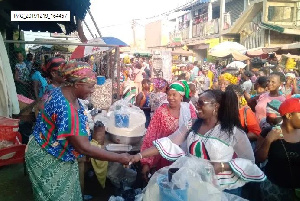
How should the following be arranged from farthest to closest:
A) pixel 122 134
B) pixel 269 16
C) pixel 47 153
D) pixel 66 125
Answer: pixel 269 16 → pixel 122 134 → pixel 47 153 → pixel 66 125

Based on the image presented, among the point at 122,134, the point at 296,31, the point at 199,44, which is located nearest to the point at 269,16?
the point at 296,31

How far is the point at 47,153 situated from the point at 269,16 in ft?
61.0

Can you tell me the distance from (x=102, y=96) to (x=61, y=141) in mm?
3719

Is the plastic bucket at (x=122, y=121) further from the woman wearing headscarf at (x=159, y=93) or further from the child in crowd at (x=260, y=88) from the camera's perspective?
the child in crowd at (x=260, y=88)

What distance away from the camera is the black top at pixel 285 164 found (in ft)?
7.69

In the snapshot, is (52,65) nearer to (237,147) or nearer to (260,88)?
(237,147)

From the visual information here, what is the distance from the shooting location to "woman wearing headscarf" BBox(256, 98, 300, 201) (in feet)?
7.69

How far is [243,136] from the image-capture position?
8.04ft

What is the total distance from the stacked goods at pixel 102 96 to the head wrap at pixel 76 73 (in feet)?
11.7

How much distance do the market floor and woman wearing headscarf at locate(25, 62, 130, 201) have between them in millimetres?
1934

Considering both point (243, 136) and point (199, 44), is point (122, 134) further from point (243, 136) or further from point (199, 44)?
point (199, 44)

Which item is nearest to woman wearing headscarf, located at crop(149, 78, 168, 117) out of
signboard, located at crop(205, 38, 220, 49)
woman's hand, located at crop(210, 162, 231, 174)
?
woman's hand, located at crop(210, 162, 231, 174)

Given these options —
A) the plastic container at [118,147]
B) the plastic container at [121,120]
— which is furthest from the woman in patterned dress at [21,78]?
the plastic container at [118,147]

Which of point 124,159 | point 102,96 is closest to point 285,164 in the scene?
point 124,159
